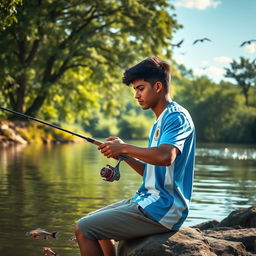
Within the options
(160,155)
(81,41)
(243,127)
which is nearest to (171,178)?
(160,155)

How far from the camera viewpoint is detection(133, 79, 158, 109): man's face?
178 inches

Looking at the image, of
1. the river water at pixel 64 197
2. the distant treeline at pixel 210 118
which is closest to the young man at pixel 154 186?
the river water at pixel 64 197

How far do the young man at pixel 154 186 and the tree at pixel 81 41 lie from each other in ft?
102

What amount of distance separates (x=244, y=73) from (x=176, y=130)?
8025 centimetres

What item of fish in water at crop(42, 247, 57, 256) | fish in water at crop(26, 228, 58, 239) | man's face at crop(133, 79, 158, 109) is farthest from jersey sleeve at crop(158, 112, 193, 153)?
fish in water at crop(26, 228, 58, 239)

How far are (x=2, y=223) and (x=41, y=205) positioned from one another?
6.55ft

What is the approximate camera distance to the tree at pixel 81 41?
119 ft

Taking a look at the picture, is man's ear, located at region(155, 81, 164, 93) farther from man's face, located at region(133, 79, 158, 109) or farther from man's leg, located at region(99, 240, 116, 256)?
man's leg, located at region(99, 240, 116, 256)

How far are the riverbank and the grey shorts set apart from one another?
31954 millimetres

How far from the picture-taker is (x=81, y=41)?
38406mm

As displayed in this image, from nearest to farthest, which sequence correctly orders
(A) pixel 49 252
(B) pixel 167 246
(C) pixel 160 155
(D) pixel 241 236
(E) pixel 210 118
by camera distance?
(C) pixel 160 155
(B) pixel 167 246
(D) pixel 241 236
(A) pixel 49 252
(E) pixel 210 118

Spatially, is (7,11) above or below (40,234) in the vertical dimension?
above

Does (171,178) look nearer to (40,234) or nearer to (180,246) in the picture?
(180,246)

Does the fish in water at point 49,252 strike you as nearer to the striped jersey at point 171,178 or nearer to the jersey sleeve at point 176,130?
the striped jersey at point 171,178
